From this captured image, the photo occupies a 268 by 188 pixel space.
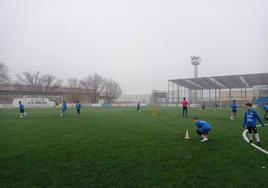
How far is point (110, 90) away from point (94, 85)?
24.8 feet

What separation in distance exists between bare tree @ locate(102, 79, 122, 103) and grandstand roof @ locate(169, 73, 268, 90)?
119ft

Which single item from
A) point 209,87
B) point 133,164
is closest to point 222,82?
point 209,87

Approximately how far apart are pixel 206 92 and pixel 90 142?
71278 millimetres

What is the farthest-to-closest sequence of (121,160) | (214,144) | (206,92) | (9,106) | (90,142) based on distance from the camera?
(206,92) → (9,106) → (90,142) → (214,144) → (121,160)

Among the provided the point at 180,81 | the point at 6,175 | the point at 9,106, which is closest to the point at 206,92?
the point at 180,81

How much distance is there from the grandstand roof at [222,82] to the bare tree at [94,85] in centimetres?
3796

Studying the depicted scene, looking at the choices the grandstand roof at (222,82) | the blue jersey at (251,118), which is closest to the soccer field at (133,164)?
the blue jersey at (251,118)

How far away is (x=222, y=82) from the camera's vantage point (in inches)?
2611

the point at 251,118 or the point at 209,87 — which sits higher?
the point at 209,87

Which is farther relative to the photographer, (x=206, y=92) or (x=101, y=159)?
(x=206, y=92)

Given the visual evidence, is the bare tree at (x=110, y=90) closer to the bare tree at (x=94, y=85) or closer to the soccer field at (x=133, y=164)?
the bare tree at (x=94, y=85)

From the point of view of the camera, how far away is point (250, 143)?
8516mm

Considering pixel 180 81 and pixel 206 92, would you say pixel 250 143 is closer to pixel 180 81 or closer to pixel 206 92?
pixel 180 81

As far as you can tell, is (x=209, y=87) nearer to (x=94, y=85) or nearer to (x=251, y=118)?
(x=94, y=85)
